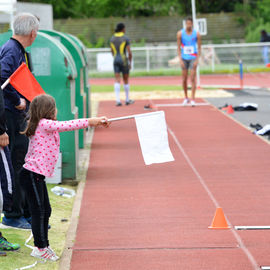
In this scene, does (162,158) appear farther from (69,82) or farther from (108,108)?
(108,108)

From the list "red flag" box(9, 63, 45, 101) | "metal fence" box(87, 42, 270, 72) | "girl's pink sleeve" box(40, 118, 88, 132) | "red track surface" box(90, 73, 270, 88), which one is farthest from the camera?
"metal fence" box(87, 42, 270, 72)

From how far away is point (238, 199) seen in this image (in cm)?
812

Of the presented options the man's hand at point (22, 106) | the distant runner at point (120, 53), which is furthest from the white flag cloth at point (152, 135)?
the distant runner at point (120, 53)

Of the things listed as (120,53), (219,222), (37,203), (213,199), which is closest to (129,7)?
(120,53)

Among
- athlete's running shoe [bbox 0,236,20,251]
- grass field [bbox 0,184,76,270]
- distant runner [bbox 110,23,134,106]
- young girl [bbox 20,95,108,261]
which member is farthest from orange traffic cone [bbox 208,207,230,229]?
distant runner [bbox 110,23,134,106]

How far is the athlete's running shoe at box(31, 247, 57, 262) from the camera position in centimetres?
584

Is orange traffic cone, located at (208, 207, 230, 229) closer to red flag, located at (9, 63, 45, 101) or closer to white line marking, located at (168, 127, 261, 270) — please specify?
white line marking, located at (168, 127, 261, 270)

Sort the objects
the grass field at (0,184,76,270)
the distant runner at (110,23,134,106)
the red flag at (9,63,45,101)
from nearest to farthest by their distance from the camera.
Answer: the grass field at (0,184,76,270) < the red flag at (9,63,45,101) < the distant runner at (110,23,134,106)

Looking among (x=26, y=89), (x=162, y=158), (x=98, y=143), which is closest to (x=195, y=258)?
(x=162, y=158)

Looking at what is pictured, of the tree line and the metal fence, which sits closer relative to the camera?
the metal fence

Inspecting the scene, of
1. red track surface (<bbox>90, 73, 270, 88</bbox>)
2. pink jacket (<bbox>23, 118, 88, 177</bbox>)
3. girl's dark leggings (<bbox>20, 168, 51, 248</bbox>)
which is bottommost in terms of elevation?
red track surface (<bbox>90, 73, 270, 88</bbox>)

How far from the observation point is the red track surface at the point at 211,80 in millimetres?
29297

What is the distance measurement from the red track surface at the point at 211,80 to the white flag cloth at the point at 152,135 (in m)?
22.3

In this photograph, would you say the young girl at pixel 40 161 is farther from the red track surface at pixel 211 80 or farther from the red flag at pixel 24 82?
the red track surface at pixel 211 80
